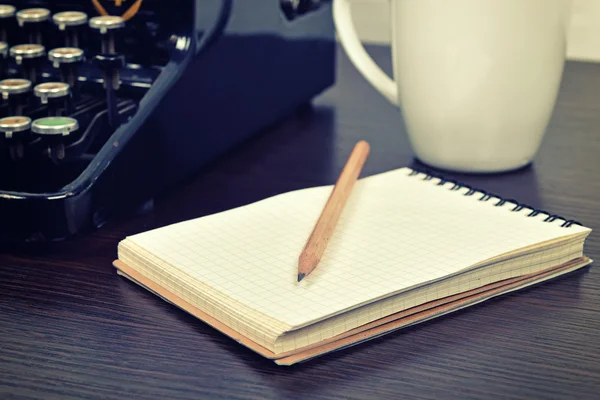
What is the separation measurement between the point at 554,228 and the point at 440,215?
103 mm

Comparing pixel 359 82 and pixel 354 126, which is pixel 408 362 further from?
pixel 359 82

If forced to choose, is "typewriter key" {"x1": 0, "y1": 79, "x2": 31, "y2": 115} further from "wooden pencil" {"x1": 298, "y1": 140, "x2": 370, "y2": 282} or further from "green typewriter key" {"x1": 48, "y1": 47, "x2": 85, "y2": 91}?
"wooden pencil" {"x1": 298, "y1": 140, "x2": 370, "y2": 282}

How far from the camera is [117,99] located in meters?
0.92

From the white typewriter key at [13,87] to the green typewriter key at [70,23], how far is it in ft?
0.25

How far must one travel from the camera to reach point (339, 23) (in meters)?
1.06

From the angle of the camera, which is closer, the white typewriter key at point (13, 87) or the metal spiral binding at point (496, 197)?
the metal spiral binding at point (496, 197)

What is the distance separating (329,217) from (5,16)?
473mm

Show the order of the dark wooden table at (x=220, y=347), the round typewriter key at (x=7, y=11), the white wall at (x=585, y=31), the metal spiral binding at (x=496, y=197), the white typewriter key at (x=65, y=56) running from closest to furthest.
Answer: the dark wooden table at (x=220, y=347) → the metal spiral binding at (x=496, y=197) → the white typewriter key at (x=65, y=56) → the round typewriter key at (x=7, y=11) → the white wall at (x=585, y=31)

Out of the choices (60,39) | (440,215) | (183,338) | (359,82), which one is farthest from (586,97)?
(183,338)

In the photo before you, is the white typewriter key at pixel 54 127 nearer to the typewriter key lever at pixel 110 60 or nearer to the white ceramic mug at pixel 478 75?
the typewriter key lever at pixel 110 60

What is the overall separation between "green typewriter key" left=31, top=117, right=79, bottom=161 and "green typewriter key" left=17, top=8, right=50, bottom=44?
0.18m

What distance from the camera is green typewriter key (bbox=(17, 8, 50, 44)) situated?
0.95 meters

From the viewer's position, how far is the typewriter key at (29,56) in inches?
35.9

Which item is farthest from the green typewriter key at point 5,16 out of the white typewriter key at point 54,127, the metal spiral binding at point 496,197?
the metal spiral binding at point 496,197
